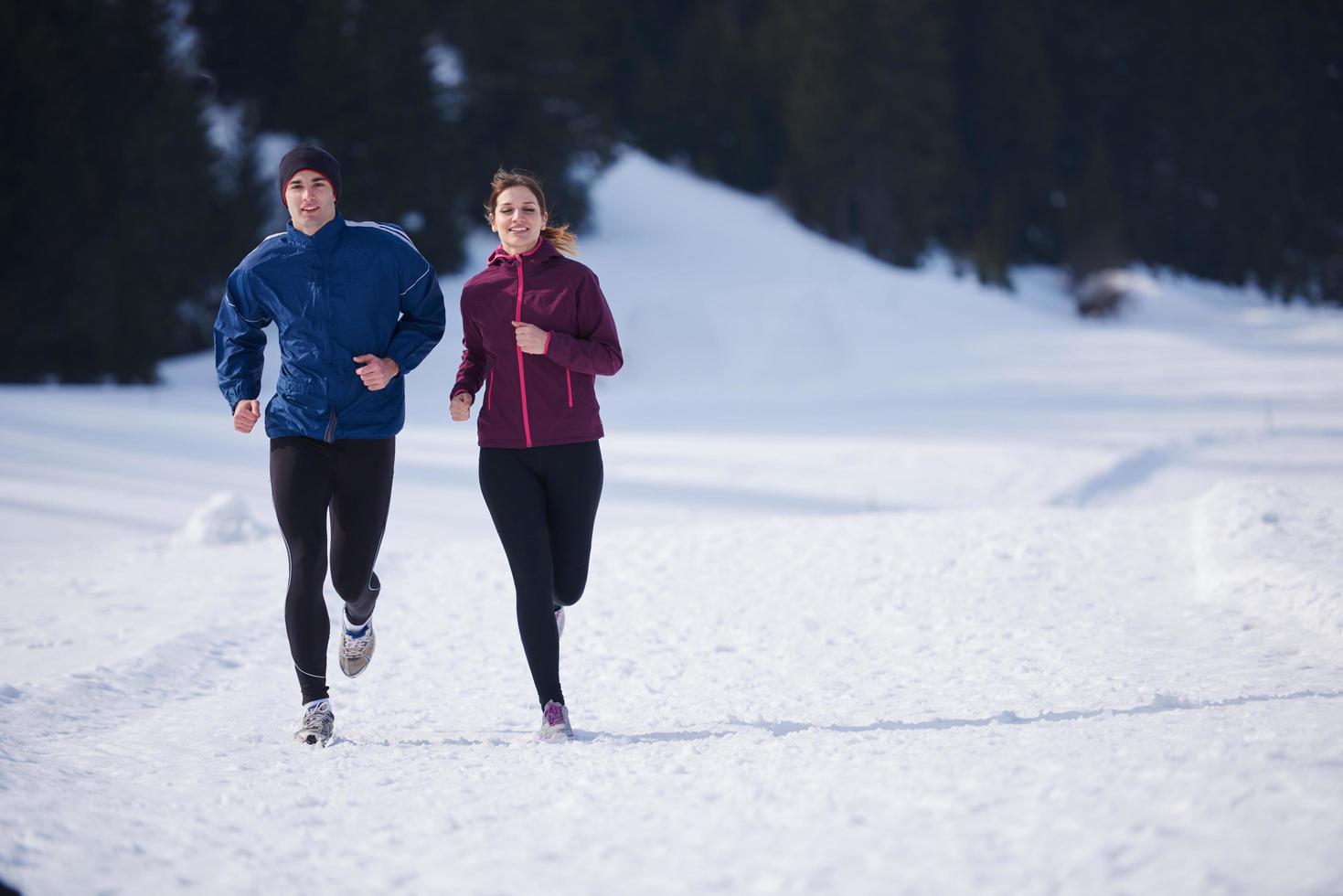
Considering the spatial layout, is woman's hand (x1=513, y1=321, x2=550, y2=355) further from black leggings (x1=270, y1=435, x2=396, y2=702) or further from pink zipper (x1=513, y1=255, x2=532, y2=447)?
black leggings (x1=270, y1=435, x2=396, y2=702)

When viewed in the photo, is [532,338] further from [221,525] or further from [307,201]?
[221,525]

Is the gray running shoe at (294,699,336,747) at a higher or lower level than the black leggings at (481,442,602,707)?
lower

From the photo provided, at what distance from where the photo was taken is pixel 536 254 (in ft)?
13.4

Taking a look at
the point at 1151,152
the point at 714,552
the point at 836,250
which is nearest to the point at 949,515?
the point at 714,552

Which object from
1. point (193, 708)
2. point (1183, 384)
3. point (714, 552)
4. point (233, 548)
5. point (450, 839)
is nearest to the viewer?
point (450, 839)

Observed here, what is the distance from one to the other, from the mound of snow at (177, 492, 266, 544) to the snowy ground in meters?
0.02

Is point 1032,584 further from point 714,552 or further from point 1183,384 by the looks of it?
point 1183,384

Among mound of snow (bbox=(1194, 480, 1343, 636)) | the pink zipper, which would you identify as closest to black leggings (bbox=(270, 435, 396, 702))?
the pink zipper

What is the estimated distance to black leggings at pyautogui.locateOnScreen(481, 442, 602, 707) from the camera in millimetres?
3947

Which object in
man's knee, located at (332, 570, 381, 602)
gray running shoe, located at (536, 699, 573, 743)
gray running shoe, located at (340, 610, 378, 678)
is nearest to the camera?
gray running shoe, located at (536, 699, 573, 743)

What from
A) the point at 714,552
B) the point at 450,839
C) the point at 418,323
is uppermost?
the point at 418,323

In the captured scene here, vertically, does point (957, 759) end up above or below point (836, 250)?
below

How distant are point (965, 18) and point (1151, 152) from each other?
9.33 meters

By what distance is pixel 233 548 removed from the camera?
840 centimetres
